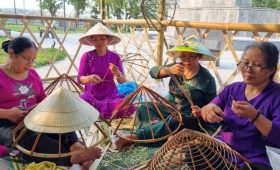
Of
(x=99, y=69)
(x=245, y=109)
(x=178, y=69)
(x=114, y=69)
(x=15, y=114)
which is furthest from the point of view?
(x=99, y=69)

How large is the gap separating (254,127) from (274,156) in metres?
0.18

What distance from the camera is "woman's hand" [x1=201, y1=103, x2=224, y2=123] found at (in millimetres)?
1466

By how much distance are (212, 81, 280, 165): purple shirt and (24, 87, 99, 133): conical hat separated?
0.72m

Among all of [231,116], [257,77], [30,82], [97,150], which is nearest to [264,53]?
[257,77]

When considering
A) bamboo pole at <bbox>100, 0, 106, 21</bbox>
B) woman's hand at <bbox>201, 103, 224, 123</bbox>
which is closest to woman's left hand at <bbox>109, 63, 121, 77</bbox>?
woman's hand at <bbox>201, 103, 224, 123</bbox>

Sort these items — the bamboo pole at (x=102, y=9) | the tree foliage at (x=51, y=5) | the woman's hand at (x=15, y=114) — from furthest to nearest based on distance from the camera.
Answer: the tree foliage at (x=51, y=5) < the bamboo pole at (x=102, y=9) < the woman's hand at (x=15, y=114)

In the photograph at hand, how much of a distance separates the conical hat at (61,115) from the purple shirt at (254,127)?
2.37 feet

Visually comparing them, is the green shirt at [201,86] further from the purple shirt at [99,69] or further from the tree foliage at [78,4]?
the tree foliage at [78,4]

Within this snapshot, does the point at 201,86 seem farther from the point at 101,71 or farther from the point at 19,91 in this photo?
the point at 19,91

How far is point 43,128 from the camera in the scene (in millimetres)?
1312

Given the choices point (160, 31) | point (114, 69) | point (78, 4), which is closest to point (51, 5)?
point (78, 4)

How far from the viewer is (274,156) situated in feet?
4.17

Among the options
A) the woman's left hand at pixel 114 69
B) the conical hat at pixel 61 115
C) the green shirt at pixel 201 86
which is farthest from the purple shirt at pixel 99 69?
the conical hat at pixel 61 115

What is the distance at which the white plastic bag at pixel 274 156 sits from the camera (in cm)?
125
